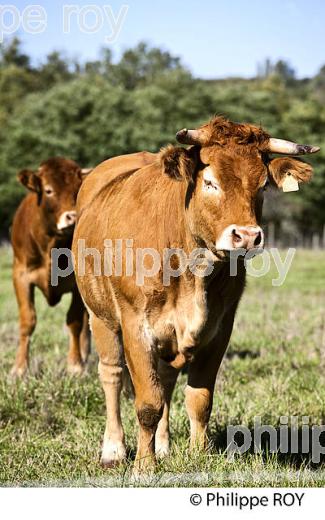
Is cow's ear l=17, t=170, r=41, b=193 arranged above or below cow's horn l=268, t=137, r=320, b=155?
below

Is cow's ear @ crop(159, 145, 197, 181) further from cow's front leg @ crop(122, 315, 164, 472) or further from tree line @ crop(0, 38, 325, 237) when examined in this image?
tree line @ crop(0, 38, 325, 237)

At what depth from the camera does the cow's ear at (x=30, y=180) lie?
30.1 ft

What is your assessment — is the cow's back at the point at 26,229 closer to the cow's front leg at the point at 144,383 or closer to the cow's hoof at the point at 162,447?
the cow's hoof at the point at 162,447

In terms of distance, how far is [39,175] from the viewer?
30.6ft

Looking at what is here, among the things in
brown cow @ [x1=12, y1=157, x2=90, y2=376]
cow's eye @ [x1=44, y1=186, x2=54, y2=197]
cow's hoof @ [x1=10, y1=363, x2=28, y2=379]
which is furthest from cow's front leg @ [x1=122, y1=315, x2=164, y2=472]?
cow's eye @ [x1=44, y1=186, x2=54, y2=197]

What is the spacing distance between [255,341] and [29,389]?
3440mm

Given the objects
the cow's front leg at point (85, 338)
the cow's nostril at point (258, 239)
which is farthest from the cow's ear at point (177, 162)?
the cow's front leg at point (85, 338)

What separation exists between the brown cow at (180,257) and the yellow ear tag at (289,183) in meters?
0.02

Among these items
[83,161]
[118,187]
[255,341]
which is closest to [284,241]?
[83,161]

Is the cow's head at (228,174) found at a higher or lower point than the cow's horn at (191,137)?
lower

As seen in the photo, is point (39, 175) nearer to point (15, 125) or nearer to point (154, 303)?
point (154, 303)

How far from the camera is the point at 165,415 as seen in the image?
18.7 ft

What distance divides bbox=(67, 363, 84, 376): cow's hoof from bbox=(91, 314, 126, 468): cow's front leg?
132 centimetres

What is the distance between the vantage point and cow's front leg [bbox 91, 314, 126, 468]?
5.68 m
